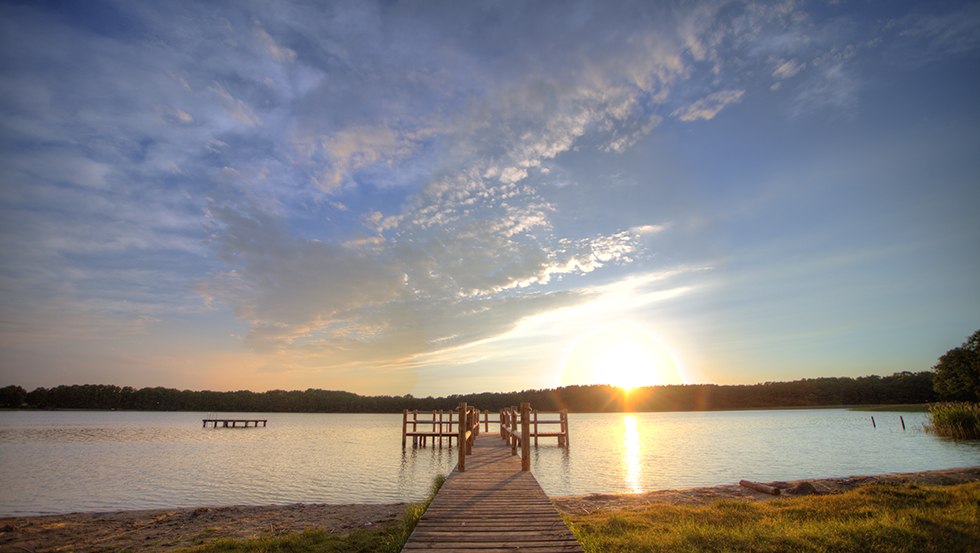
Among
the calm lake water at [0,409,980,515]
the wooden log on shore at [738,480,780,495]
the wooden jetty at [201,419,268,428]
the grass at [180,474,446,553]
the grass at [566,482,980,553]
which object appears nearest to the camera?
the grass at [566,482,980,553]

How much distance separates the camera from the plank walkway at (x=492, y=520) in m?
7.87

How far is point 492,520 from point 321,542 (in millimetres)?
6279

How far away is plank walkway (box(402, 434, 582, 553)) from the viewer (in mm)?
7871

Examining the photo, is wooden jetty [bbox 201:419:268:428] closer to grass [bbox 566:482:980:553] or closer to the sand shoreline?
the sand shoreline

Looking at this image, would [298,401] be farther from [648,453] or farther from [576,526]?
[576,526]

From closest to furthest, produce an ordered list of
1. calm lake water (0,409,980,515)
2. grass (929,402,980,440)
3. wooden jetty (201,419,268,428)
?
calm lake water (0,409,980,515), grass (929,402,980,440), wooden jetty (201,419,268,428)

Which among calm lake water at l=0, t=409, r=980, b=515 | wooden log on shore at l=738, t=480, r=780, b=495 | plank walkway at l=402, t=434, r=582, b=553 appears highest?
plank walkway at l=402, t=434, r=582, b=553

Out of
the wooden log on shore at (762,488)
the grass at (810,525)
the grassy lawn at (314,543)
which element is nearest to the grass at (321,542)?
the grassy lawn at (314,543)

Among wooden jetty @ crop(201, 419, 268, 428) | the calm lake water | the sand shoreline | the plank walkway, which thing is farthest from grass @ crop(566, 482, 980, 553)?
wooden jetty @ crop(201, 419, 268, 428)

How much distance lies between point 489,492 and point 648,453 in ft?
101

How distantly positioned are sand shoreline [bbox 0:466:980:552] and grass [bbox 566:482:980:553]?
3.42 metres

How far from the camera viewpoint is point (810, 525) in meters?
11.5

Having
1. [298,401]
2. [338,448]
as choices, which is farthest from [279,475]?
[298,401]

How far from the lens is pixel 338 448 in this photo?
149 ft
